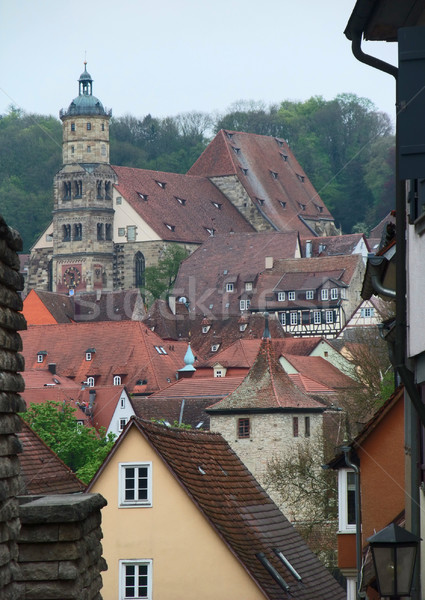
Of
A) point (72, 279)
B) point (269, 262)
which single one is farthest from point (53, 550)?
point (72, 279)

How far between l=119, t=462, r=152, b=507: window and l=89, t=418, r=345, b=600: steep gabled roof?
1.18 feet

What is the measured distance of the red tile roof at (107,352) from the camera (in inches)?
3563

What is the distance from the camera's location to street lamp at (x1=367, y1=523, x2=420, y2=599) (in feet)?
27.0

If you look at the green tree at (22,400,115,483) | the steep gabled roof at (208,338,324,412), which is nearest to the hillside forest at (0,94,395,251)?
the green tree at (22,400,115,483)

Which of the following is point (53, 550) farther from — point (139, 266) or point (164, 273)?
Answer: point (139, 266)

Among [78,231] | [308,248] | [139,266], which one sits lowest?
[139,266]

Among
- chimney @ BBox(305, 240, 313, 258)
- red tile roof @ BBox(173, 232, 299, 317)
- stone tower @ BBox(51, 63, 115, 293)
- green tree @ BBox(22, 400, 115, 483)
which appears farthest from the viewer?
stone tower @ BBox(51, 63, 115, 293)

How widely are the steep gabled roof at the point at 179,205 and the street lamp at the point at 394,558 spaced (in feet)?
363

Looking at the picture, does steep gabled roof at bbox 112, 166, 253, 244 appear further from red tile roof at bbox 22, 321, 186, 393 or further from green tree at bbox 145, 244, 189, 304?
red tile roof at bbox 22, 321, 186, 393

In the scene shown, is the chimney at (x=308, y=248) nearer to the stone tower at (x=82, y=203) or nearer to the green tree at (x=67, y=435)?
the stone tower at (x=82, y=203)

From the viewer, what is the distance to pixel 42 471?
1958 centimetres

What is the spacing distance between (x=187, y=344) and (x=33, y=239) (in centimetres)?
5289

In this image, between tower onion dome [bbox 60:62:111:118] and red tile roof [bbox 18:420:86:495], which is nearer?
red tile roof [bbox 18:420:86:495]

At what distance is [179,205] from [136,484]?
104256 mm
